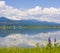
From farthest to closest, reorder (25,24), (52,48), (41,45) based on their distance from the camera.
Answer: (25,24), (41,45), (52,48)

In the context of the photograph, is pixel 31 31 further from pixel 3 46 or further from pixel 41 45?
pixel 3 46

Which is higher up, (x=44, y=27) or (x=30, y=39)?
(x=44, y=27)

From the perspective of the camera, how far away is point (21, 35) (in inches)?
131

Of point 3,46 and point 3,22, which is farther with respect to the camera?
point 3,22

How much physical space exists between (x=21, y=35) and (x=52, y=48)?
3.08 ft

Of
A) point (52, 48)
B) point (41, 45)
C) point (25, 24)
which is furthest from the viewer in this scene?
point (25, 24)

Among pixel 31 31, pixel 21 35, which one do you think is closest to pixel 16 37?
pixel 21 35

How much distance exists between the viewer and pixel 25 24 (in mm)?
3266

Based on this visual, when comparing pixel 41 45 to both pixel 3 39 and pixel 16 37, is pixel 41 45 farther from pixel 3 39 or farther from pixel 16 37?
pixel 3 39

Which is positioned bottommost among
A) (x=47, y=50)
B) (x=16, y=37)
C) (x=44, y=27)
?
(x=47, y=50)

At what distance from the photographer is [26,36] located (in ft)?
10.7

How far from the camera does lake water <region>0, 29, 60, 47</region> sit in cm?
313

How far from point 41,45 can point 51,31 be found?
0.48m

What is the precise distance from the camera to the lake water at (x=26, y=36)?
3.13m
